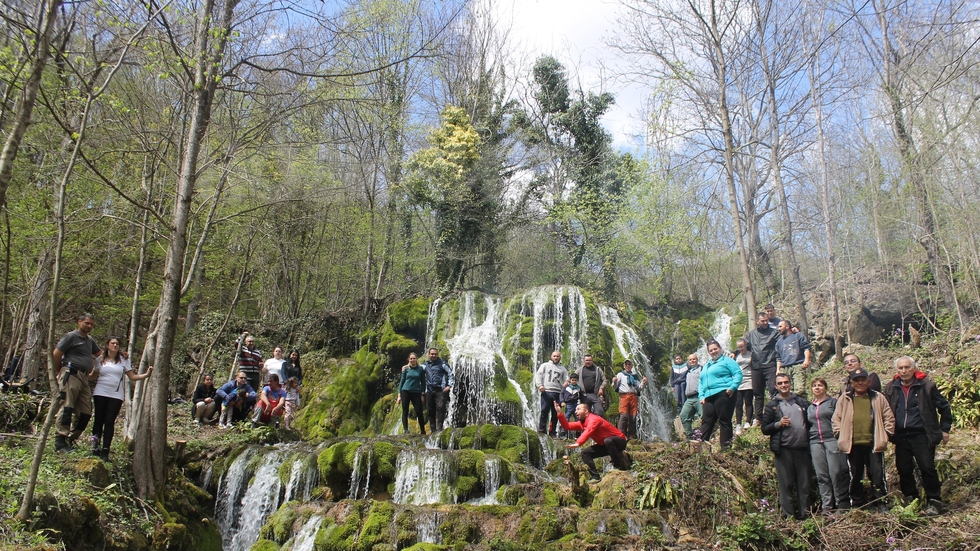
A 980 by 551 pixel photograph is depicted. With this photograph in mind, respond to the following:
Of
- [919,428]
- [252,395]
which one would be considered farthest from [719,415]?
[252,395]

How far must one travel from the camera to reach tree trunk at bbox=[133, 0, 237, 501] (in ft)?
21.3

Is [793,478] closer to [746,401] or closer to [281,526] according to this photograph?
[746,401]

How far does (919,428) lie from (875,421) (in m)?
0.39

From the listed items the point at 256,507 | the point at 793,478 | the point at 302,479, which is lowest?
the point at 256,507

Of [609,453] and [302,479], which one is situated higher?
[609,453]

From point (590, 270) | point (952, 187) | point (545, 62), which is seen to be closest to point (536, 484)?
point (952, 187)

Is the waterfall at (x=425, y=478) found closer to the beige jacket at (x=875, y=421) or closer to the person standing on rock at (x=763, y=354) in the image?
the person standing on rock at (x=763, y=354)

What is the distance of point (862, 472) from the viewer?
225 inches

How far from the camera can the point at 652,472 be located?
22.4 feet

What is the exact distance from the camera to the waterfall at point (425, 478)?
782 centimetres

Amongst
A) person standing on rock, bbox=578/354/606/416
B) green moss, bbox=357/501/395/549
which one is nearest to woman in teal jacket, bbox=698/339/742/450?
person standing on rock, bbox=578/354/606/416

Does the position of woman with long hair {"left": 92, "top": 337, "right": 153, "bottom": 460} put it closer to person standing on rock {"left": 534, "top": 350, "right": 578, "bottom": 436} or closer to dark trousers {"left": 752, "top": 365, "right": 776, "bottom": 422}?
person standing on rock {"left": 534, "top": 350, "right": 578, "bottom": 436}

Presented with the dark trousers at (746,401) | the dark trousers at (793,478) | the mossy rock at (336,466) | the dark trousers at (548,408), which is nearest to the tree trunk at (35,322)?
the mossy rock at (336,466)

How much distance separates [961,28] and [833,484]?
4.29m
